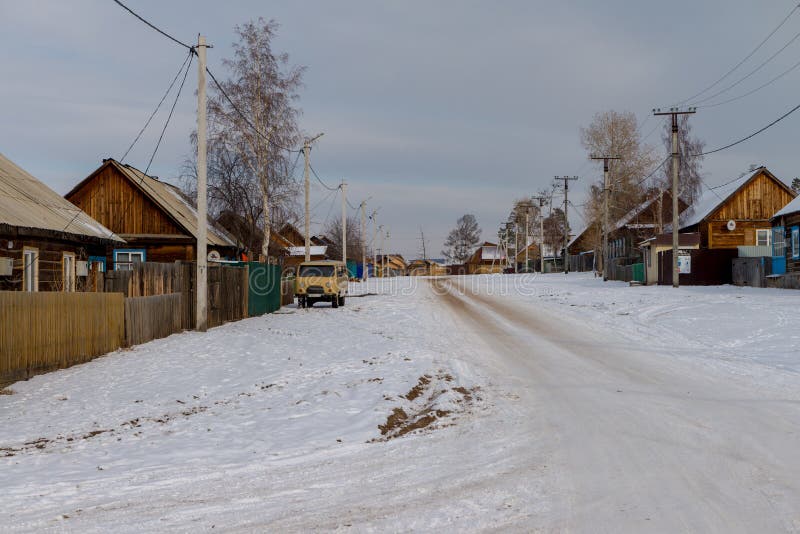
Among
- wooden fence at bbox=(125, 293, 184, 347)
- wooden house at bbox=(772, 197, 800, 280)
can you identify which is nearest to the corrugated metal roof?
wooden fence at bbox=(125, 293, 184, 347)

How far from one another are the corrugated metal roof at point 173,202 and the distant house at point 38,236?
709cm

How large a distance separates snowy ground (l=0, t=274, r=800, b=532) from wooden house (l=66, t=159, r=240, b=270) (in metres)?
16.9

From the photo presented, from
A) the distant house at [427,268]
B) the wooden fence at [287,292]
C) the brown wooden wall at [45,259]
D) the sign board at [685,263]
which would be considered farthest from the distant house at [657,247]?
the distant house at [427,268]

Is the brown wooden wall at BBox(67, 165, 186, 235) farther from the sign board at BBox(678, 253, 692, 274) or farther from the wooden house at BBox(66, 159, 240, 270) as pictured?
the sign board at BBox(678, 253, 692, 274)

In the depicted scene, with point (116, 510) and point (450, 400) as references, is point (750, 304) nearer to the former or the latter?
point (450, 400)

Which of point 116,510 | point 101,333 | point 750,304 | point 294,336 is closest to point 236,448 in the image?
point 116,510

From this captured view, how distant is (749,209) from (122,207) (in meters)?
41.5

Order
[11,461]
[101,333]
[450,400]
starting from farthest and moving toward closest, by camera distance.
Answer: [101,333]
[450,400]
[11,461]

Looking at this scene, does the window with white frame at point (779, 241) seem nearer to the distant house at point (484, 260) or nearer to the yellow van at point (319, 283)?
the yellow van at point (319, 283)

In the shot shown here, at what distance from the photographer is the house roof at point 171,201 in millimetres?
30484

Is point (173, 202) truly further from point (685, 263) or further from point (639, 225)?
point (639, 225)

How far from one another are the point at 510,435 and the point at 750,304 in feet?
58.4

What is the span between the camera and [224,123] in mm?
33062

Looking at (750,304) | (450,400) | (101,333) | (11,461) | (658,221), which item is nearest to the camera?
(11,461)
